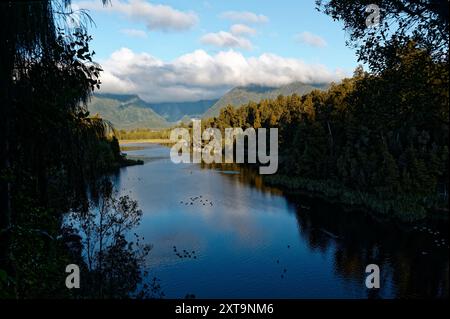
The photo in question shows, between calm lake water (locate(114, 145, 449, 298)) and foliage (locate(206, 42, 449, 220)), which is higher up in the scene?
foliage (locate(206, 42, 449, 220))

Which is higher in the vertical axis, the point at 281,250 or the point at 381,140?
the point at 381,140

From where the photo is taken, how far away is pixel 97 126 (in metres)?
7.82

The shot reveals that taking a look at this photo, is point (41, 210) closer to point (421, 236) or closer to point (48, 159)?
point (48, 159)

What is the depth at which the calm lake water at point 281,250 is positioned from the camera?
2622cm

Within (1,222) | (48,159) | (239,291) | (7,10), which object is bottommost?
(239,291)

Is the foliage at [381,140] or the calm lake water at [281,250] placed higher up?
the foliage at [381,140]

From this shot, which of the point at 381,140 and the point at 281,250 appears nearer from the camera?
the point at 281,250

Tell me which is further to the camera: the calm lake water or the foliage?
the calm lake water

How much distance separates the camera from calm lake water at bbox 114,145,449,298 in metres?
26.2

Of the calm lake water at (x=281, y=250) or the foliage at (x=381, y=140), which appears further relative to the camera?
the calm lake water at (x=281, y=250)

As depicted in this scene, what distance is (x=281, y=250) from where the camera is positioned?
112 feet

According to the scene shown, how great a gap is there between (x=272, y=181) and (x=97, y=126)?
68.2 m

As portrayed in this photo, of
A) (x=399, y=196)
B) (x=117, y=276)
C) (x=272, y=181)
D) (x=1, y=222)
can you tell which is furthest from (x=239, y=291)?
(x=272, y=181)
